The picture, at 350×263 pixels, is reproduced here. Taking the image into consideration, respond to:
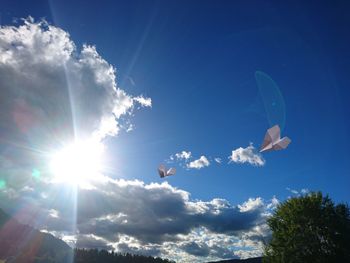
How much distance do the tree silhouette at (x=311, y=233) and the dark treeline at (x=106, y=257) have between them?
164 meters

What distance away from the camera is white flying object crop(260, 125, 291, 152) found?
52.1ft

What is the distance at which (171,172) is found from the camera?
22.0m

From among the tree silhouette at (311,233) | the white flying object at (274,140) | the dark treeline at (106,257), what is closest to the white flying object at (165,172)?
the white flying object at (274,140)

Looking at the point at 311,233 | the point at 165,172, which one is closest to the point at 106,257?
the point at 311,233

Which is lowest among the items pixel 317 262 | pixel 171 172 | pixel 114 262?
pixel 317 262

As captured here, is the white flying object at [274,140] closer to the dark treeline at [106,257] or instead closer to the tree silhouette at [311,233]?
the tree silhouette at [311,233]

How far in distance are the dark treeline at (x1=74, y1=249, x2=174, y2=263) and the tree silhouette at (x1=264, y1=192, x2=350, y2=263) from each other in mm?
163710

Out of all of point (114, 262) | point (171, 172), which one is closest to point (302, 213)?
point (171, 172)

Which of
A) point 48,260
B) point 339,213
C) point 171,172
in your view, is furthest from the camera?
point 48,260

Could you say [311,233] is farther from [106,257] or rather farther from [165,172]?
[106,257]

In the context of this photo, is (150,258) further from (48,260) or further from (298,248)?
(298,248)

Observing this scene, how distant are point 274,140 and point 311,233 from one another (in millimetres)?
28404

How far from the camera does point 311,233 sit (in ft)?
130

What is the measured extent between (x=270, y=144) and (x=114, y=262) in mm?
191906
